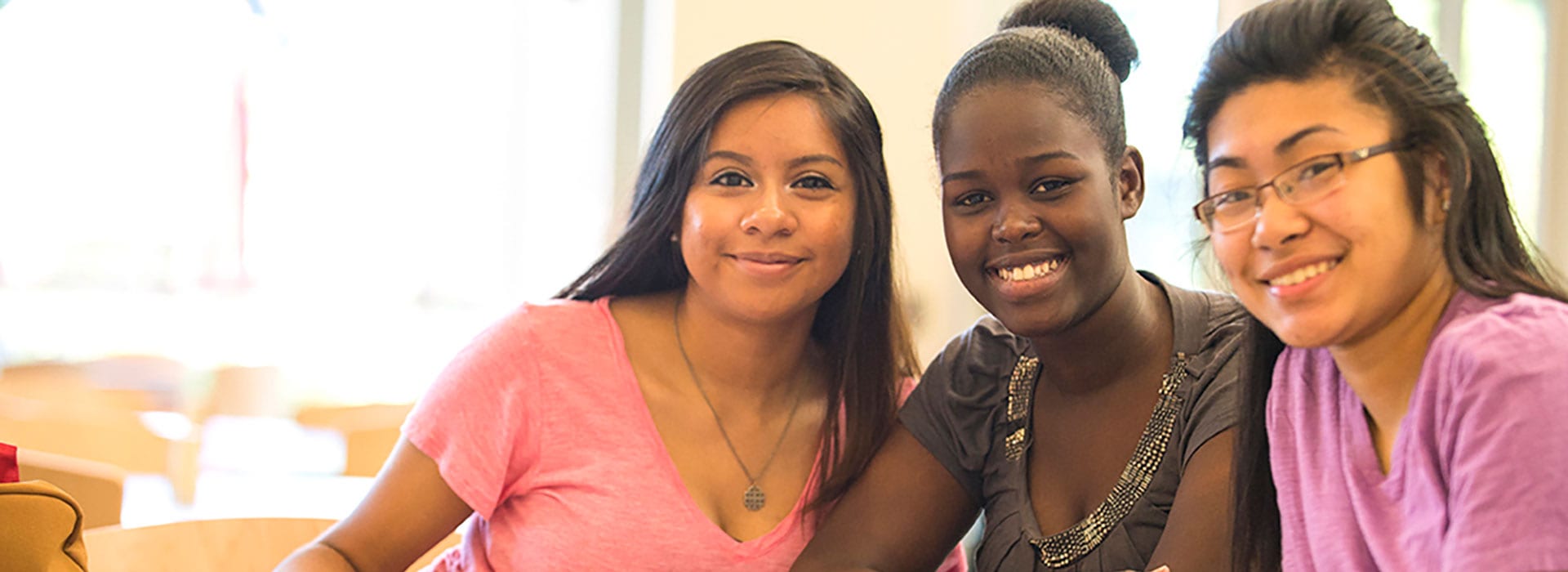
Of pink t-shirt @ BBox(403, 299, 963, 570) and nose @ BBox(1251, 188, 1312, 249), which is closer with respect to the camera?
nose @ BBox(1251, 188, 1312, 249)

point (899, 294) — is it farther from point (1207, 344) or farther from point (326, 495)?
point (326, 495)

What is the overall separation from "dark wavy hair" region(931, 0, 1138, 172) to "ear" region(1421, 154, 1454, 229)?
1.68ft

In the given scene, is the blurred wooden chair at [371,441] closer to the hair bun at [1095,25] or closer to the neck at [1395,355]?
the hair bun at [1095,25]

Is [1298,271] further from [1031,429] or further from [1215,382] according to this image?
[1031,429]

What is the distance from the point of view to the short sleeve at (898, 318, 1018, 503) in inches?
69.2

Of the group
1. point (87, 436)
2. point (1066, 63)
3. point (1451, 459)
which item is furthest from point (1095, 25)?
point (87, 436)

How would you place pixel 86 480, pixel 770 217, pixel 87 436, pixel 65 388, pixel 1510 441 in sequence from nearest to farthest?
1. pixel 1510 441
2. pixel 770 217
3. pixel 86 480
4. pixel 87 436
5. pixel 65 388

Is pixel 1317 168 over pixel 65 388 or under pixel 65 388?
over

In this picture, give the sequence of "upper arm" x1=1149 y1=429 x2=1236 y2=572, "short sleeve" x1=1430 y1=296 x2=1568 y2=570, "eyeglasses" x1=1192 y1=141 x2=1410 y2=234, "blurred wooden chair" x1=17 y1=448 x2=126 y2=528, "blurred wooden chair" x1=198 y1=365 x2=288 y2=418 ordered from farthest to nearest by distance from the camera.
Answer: "blurred wooden chair" x1=198 y1=365 x2=288 y2=418
"blurred wooden chair" x1=17 y1=448 x2=126 y2=528
"upper arm" x1=1149 y1=429 x2=1236 y2=572
"eyeglasses" x1=1192 y1=141 x2=1410 y2=234
"short sleeve" x1=1430 y1=296 x2=1568 y2=570

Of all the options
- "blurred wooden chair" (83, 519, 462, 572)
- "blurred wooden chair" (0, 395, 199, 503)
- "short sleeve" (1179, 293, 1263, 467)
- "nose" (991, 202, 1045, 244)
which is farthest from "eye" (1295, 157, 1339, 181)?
"blurred wooden chair" (0, 395, 199, 503)

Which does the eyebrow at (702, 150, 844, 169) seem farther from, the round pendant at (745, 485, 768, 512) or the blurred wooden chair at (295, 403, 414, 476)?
the blurred wooden chair at (295, 403, 414, 476)

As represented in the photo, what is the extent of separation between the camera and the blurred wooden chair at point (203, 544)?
175 centimetres

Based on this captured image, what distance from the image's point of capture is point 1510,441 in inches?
40.1

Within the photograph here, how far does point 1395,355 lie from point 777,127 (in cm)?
87
